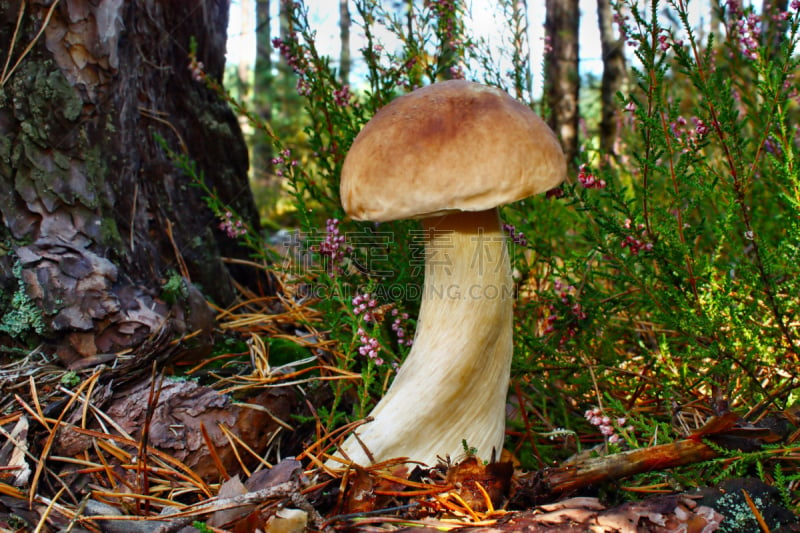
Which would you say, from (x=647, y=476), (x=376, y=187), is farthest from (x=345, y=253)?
(x=647, y=476)

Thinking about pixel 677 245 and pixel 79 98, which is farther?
pixel 79 98

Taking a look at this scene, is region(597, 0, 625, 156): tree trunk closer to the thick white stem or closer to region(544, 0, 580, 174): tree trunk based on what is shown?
region(544, 0, 580, 174): tree trunk

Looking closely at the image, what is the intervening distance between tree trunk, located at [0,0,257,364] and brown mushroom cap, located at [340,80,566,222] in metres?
1.07

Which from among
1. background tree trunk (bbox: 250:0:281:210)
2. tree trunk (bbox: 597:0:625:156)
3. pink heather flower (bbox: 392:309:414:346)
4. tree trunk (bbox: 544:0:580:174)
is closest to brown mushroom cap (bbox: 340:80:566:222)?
pink heather flower (bbox: 392:309:414:346)

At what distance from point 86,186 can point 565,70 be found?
14.3 ft

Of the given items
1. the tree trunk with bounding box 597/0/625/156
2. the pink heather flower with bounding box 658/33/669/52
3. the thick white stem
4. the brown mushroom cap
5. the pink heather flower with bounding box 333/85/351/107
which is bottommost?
the thick white stem

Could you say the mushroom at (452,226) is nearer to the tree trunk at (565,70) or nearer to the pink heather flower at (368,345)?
the pink heather flower at (368,345)

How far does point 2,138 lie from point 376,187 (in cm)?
145

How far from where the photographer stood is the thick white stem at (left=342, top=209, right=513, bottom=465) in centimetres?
160

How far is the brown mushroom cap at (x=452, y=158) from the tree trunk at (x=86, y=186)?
1068 millimetres

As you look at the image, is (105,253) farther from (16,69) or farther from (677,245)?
(677,245)

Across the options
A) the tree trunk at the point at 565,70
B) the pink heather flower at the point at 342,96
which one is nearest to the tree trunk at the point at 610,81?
the tree trunk at the point at 565,70

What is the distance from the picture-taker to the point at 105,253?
201 centimetres

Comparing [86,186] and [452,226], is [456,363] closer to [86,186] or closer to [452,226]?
[452,226]
